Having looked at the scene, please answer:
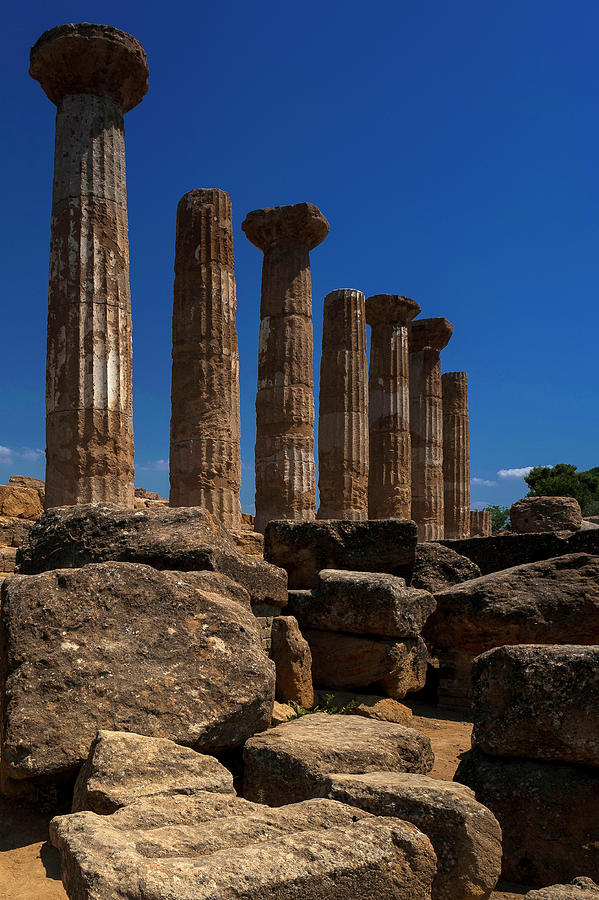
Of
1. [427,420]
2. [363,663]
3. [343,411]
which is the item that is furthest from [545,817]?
[427,420]

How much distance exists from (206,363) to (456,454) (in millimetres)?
15308

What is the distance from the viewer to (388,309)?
21.7 meters

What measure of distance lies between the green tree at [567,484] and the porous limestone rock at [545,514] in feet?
93.8

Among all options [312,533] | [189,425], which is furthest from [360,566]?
[189,425]

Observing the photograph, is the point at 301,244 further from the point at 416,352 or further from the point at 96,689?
the point at 96,689

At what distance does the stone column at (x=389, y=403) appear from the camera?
20.9 meters

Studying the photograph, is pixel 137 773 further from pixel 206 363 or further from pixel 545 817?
pixel 206 363

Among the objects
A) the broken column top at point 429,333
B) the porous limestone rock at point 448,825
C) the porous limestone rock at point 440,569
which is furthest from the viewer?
the broken column top at point 429,333

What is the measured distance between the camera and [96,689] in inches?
158

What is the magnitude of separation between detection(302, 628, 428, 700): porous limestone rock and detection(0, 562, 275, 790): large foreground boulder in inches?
88.5

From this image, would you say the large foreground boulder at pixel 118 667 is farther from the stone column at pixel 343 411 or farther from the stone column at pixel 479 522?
the stone column at pixel 479 522

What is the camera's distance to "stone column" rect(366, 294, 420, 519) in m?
20.9

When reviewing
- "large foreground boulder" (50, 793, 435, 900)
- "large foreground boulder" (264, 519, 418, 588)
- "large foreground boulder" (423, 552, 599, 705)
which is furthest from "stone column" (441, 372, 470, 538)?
"large foreground boulder" (50, 793, 435, 900)

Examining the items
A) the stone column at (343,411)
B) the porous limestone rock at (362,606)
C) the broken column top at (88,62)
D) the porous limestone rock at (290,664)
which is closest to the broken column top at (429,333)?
the stone column at (343,411)
